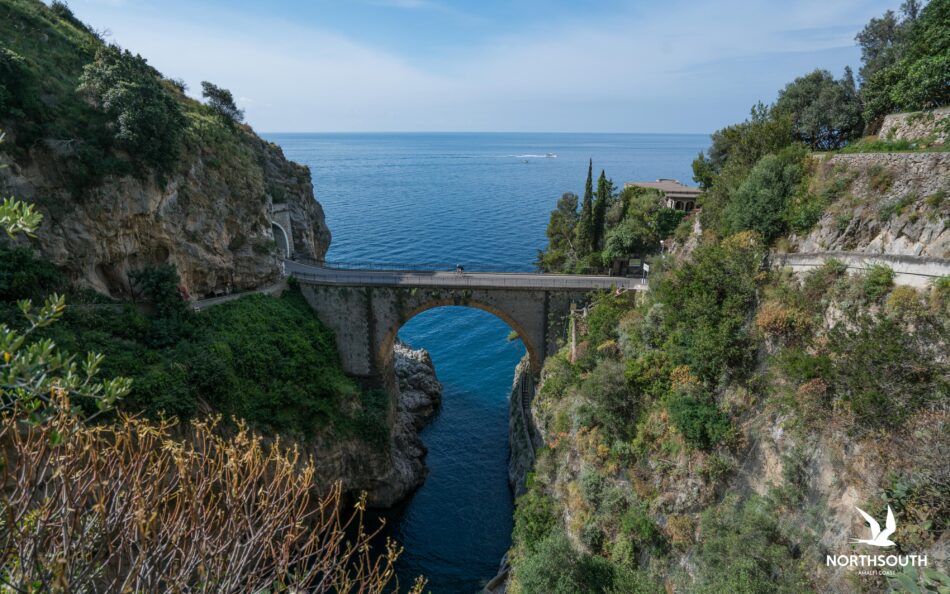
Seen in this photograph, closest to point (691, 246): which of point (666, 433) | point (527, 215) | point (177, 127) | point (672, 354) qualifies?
point (672, 354)

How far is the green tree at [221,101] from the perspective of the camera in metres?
36.6

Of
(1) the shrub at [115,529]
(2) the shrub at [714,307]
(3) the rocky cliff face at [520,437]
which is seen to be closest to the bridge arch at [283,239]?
(3) the rocky cliff face at [520,437]

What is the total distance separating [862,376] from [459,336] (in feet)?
145

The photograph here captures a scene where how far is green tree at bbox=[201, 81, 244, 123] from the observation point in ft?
120

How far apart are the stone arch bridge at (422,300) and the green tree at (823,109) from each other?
1668cm

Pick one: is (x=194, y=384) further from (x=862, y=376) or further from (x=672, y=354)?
(x=862, y=376)

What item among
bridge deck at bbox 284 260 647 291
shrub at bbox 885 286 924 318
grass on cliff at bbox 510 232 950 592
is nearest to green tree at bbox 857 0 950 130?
grass on cliff at bbox 510 232 950 592

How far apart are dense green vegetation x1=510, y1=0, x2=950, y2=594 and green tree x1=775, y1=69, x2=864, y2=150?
86cm

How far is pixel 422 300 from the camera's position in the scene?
31.9m

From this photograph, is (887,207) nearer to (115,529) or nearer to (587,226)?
(115,529)

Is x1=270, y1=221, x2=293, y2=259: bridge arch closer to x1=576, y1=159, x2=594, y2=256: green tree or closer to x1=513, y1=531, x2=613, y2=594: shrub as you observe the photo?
x1=576, y1=159, x2=594, y2=256: green tree

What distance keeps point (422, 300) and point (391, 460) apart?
455 inches

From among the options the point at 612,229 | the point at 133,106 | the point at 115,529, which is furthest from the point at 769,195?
the point at 133,106

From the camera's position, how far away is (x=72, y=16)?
3431cm
